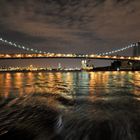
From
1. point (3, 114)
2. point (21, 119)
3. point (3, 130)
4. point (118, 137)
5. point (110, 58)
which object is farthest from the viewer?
point (110, 58)

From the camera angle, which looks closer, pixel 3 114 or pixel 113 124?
pixel 113 124

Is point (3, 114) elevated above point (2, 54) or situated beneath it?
situated beneath

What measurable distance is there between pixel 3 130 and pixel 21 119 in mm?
1290

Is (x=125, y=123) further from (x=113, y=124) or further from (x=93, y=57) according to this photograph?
(x=93, y=57)

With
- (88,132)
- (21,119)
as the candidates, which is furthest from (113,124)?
(21,119)

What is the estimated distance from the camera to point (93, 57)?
314 feet

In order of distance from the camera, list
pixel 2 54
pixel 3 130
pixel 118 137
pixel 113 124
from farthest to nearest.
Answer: pixel 2 54 < pixel 113 124 < pixel 3 130 < pixel 118 137

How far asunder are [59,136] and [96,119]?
2.05 meters

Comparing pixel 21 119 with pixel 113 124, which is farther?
pixel 21 119

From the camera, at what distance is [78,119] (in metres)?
7.25

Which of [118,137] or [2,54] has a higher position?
[2,54]

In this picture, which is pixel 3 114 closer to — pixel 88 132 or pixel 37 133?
pixel 37 133

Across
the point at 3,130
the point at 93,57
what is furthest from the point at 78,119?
the point at 93,57

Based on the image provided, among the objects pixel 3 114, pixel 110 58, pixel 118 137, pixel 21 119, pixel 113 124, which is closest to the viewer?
pixel 118 137
